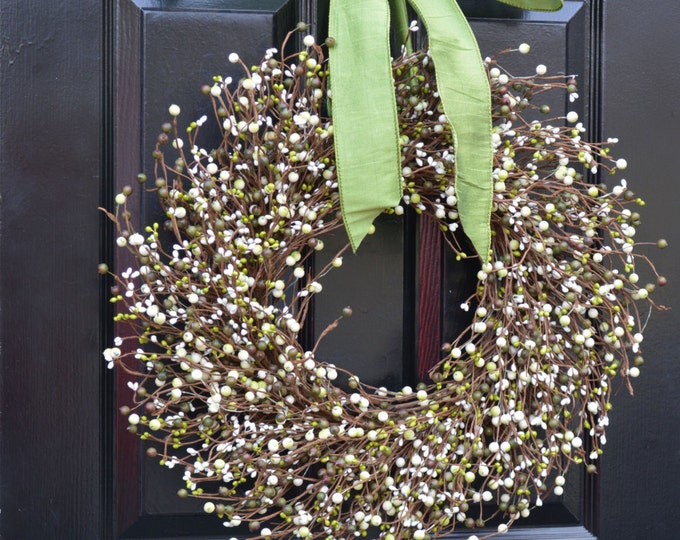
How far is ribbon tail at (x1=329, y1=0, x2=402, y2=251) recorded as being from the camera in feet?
2.99

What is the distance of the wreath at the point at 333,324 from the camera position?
955 millimetres

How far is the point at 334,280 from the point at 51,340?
42 cm

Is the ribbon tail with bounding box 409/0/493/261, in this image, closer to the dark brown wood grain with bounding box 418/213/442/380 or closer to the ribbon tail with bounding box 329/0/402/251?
the ribbon tail with bounding box 329/0/402/251

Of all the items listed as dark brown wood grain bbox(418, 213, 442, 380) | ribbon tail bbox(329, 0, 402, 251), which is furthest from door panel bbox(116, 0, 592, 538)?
ribbon tail bbox(329, 0, 402, 251)

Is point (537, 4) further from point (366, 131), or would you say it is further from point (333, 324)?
point (333, 324)

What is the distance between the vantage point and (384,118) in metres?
0.91

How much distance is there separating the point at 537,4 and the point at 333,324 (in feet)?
1.78

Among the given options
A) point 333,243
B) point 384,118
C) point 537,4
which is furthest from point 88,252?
point 537,4

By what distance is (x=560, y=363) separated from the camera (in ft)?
3.31

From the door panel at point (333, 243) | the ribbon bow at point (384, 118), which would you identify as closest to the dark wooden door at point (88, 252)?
the door panel at point (333, 243)

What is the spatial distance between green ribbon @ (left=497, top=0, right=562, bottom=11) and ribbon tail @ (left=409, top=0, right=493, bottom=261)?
7.1 inches

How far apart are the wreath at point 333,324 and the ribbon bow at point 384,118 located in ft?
0.16

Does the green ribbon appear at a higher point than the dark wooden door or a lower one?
higher

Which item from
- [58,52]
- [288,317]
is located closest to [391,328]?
[288,317]
